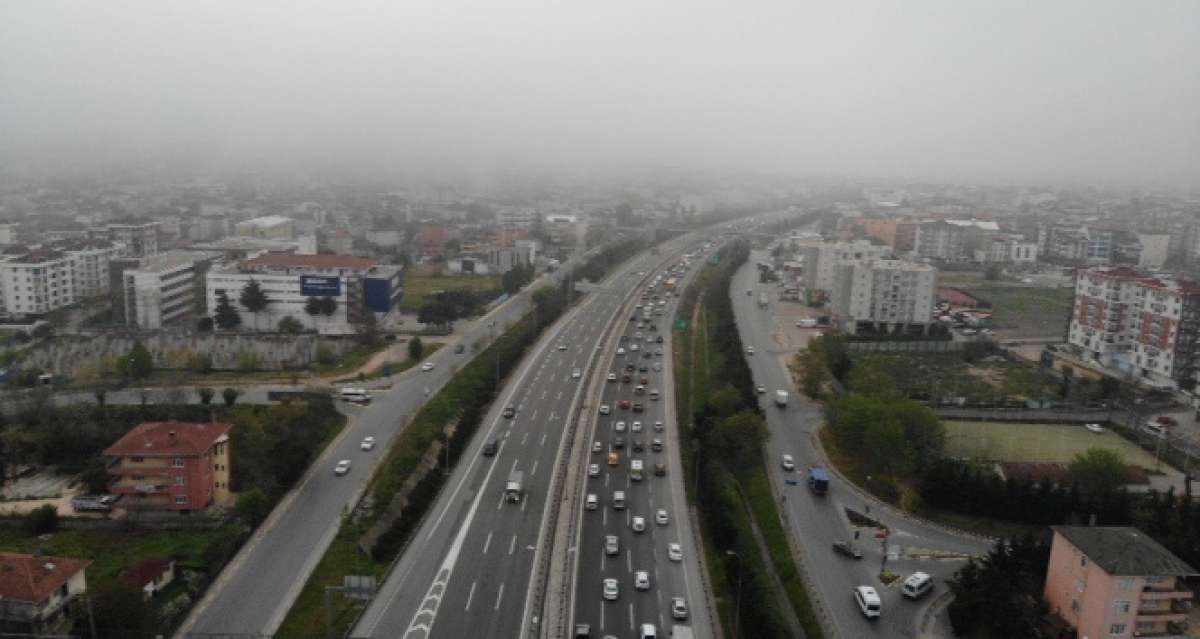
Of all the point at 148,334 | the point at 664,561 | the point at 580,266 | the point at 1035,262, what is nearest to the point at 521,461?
the point at 664,561

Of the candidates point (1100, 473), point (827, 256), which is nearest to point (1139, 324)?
point (1100, 473)

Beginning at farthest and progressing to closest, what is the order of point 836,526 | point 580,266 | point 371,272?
point 580,266
point 371,272
point 836,526

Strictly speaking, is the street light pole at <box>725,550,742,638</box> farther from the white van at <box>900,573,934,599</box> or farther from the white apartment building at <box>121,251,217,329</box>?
the white apartment building at <box>121,251,217,329</box>

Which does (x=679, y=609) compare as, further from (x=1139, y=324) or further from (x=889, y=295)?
(x=889, y=295)

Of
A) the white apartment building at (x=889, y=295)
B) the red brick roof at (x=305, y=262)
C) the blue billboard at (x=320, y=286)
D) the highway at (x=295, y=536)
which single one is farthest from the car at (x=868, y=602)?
the red brick roof at (x=305, y=262)

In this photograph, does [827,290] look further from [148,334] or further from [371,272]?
[148,334]

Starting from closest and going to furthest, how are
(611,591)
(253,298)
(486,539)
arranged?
(611,591), (486,539), (253,298)

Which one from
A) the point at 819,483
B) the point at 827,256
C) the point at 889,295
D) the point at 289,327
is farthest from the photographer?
the point at 827,256
